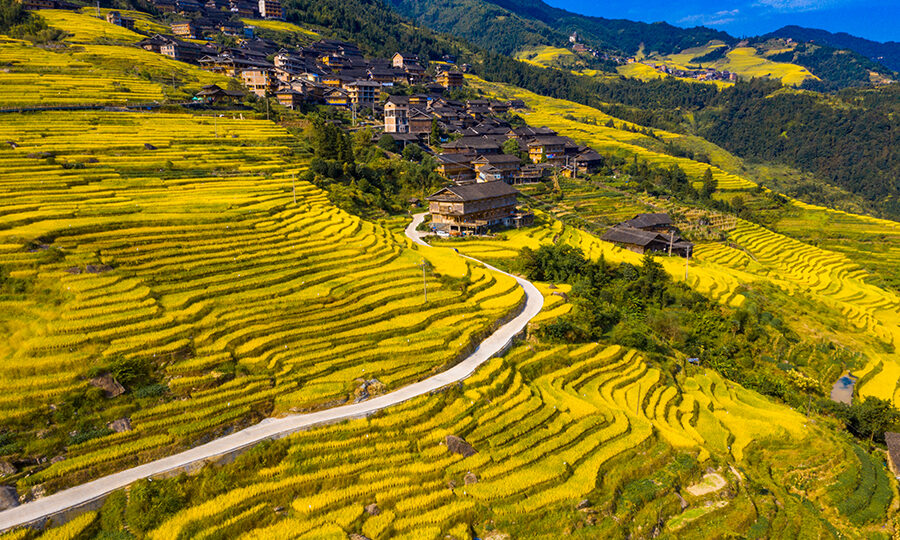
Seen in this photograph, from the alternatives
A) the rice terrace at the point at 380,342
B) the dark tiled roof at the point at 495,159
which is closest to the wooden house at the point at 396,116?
the rice terrace at the point at 380,342

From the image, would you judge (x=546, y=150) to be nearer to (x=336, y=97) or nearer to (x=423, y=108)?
(x=423, y=108)

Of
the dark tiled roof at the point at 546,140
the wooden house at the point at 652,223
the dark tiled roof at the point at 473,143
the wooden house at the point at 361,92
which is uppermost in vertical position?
the wooden house at the point at 361,92

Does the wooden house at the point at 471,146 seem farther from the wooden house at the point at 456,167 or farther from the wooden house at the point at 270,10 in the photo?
the wooden house at the point at 270,10

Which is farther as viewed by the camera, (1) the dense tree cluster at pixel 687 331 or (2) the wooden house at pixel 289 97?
(2) the wooden house at pixel 289 97

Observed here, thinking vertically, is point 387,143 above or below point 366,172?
above

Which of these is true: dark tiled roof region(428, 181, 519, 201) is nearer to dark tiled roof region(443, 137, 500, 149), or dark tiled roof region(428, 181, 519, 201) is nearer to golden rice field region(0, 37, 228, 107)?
dark tiled roof region(443, 137, 500, 149)

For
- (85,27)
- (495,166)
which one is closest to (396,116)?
(495,166)

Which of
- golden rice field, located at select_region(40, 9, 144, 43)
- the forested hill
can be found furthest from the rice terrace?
the forested hill
